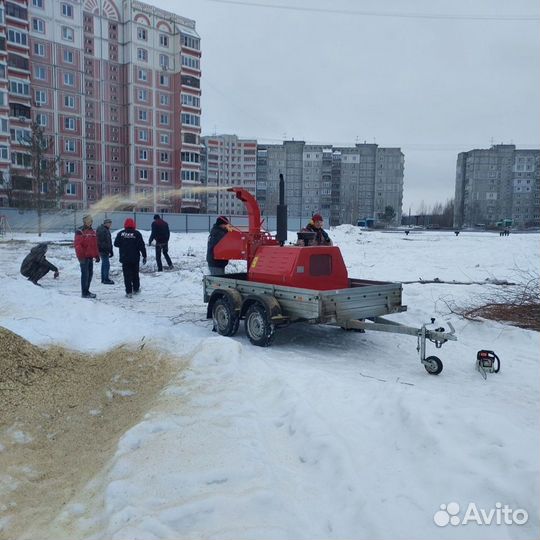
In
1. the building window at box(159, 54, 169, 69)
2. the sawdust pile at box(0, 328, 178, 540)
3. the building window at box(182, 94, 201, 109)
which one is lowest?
the sawdust pile at box(0, 328, 178, 540)

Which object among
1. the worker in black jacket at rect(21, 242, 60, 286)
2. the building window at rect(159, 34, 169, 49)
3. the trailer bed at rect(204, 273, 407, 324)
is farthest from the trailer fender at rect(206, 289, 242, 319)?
the building window at rect(159, 34, 169, 49)

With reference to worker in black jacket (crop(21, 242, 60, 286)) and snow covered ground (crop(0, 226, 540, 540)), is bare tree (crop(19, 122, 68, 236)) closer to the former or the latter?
worker in black jacket (crop(21, 242, 60, 286))

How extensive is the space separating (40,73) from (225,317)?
51372 millimetres

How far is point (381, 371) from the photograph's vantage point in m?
6.43

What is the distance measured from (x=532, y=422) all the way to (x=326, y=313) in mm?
3000

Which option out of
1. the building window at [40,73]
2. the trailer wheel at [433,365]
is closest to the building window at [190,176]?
the building window at [40,73]

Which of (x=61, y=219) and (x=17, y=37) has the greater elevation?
(x=17, y=37)

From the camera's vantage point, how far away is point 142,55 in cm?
5481

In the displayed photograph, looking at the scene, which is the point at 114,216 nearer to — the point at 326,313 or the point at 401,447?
the point at 326,313

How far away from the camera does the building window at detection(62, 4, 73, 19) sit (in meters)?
50.2

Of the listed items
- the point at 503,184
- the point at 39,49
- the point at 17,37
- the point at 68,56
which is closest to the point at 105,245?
the point at 17,37

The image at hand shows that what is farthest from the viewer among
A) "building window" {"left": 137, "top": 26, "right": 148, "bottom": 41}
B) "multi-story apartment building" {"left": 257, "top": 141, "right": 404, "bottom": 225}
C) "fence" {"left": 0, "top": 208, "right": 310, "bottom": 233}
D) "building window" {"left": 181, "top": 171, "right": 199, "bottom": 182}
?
"multi-story apartment building" {"left": 257, "top": 141, "right": 404, "bottom": 225}

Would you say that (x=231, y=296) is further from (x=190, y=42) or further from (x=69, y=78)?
(x=190, y=42)

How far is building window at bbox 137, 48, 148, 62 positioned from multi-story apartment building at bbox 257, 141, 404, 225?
46664 millimetres
